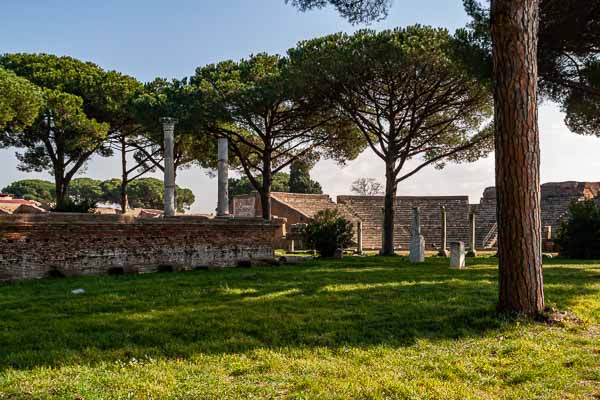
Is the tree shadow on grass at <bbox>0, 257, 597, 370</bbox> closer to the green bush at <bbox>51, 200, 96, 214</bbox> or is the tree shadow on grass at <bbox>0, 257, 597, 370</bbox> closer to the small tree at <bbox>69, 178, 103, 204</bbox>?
the green bush at <bbox>51, 200, 96, 214</bbox>

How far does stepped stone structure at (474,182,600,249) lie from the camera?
26.7 m

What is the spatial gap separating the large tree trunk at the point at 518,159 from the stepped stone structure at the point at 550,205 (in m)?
21.7

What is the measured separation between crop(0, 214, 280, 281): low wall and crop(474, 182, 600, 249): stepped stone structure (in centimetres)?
1698

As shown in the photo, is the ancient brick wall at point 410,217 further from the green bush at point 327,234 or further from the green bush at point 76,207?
the green bush at point 76,207

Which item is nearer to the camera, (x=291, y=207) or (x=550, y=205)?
(x=550, y=205)

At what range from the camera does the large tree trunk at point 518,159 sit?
541cm

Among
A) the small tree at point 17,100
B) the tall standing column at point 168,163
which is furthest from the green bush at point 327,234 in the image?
the small tree at point 17,100

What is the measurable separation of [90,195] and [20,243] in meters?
49.1

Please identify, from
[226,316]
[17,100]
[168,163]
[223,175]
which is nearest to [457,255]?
[223,175]

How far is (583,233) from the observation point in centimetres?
1587


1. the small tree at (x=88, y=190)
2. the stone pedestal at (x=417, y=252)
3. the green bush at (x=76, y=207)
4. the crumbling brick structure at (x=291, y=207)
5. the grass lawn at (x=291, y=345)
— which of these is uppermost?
the small tree at (x=88, y=190)

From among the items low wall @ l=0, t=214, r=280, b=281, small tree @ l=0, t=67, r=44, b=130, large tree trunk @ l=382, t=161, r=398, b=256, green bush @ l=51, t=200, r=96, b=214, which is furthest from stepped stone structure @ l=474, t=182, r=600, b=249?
small tree @ l=0, t=67, r=44, b=130

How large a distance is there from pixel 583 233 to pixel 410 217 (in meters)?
12.8

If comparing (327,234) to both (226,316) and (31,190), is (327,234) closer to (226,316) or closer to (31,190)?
(226,316)
